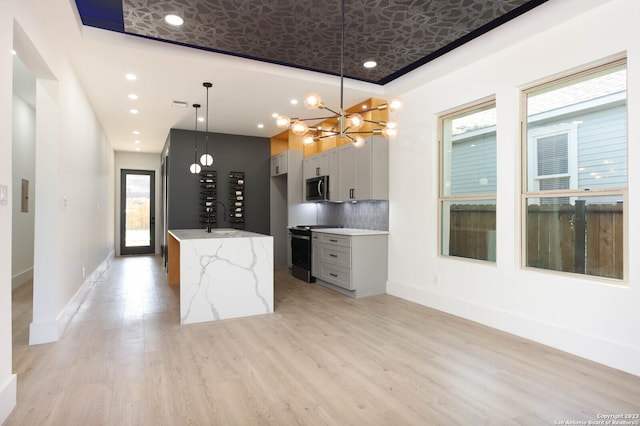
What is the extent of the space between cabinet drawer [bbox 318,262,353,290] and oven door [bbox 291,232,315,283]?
0.39 metres

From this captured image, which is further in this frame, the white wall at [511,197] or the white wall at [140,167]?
the white wall at [140,167]

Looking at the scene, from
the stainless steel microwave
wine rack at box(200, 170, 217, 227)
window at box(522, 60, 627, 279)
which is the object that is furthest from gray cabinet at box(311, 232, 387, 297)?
wine rack at box(200, 170, 217, 227)

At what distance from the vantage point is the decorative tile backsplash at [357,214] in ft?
17.3

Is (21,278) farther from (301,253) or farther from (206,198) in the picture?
(301,253)

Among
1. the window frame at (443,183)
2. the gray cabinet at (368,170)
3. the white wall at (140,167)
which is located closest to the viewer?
the window frame at (443,183)

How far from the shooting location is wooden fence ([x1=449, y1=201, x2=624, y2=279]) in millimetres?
2827

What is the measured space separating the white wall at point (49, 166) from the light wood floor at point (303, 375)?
1.02 ft

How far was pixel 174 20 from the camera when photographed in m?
3.21

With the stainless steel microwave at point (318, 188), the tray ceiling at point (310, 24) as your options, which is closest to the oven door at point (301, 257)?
the stainless steel microwave at point (318, 188)

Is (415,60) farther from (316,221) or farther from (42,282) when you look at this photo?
(42,282)

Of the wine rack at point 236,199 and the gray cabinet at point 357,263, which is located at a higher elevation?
the wine rack at point 236,199

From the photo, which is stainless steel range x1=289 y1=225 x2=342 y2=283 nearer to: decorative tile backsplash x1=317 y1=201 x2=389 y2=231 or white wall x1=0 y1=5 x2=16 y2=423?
decorative tile backsplash x1=317 y1=201 x2=389 y2=231

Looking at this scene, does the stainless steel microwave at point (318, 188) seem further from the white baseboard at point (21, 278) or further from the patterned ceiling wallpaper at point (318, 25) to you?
the white baseboard at point (21, 278)

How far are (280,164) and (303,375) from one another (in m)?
5.13
